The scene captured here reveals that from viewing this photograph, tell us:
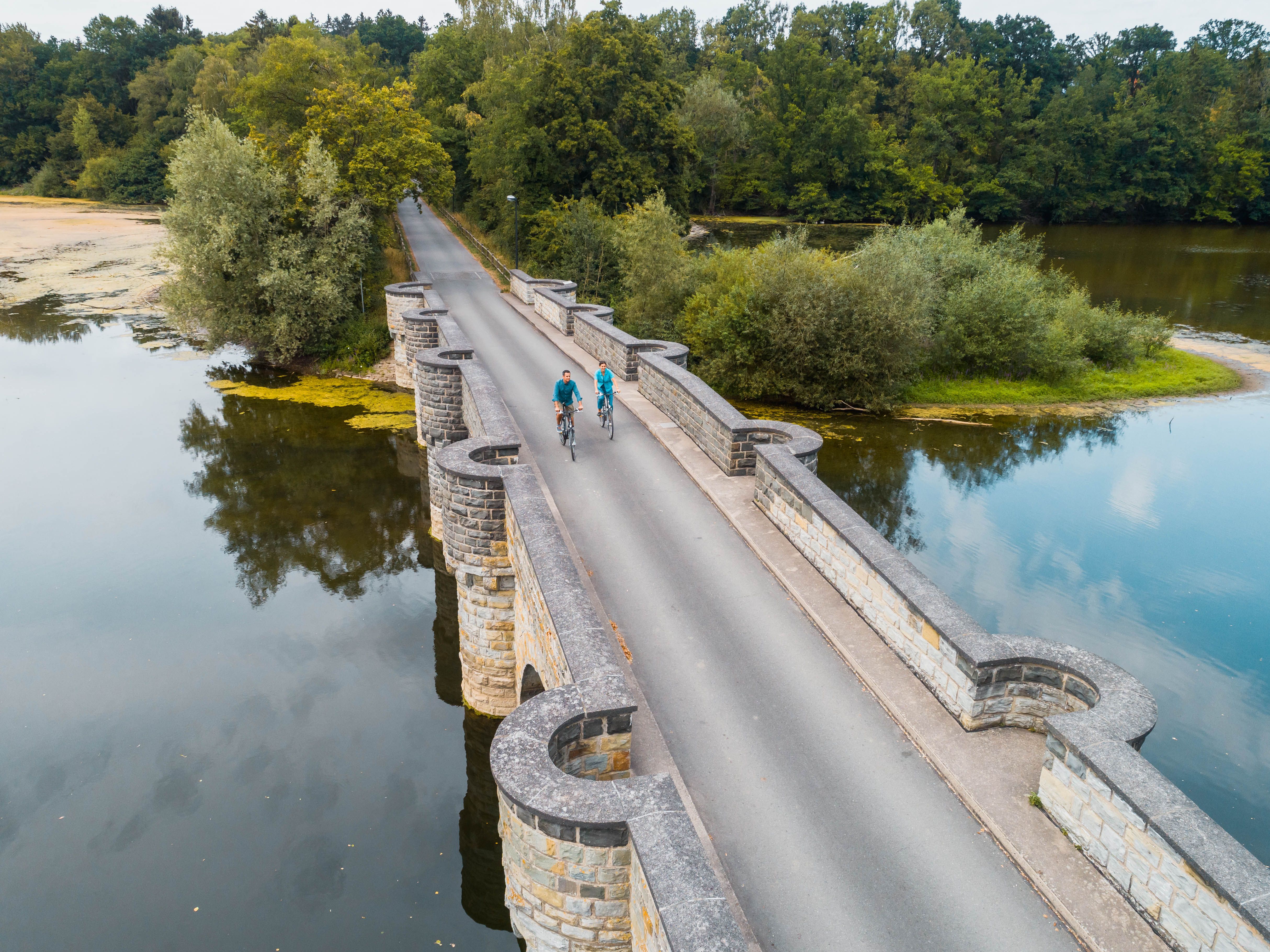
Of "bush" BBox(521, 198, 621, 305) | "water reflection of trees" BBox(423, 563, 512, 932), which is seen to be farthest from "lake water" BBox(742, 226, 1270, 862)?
"bush" BBox(521, 198, 621, 305)

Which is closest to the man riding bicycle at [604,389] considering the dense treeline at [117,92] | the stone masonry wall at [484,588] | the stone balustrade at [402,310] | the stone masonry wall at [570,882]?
the stone masonry wall at [484,588]

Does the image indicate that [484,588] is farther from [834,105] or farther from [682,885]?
[834,105]

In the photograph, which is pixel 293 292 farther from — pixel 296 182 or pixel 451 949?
pixel 451 949

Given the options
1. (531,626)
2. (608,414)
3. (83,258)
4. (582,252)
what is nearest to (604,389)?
(608,414)

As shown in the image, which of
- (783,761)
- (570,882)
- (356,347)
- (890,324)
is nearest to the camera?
(570,882)

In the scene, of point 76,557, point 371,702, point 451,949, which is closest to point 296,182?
point 76,557
